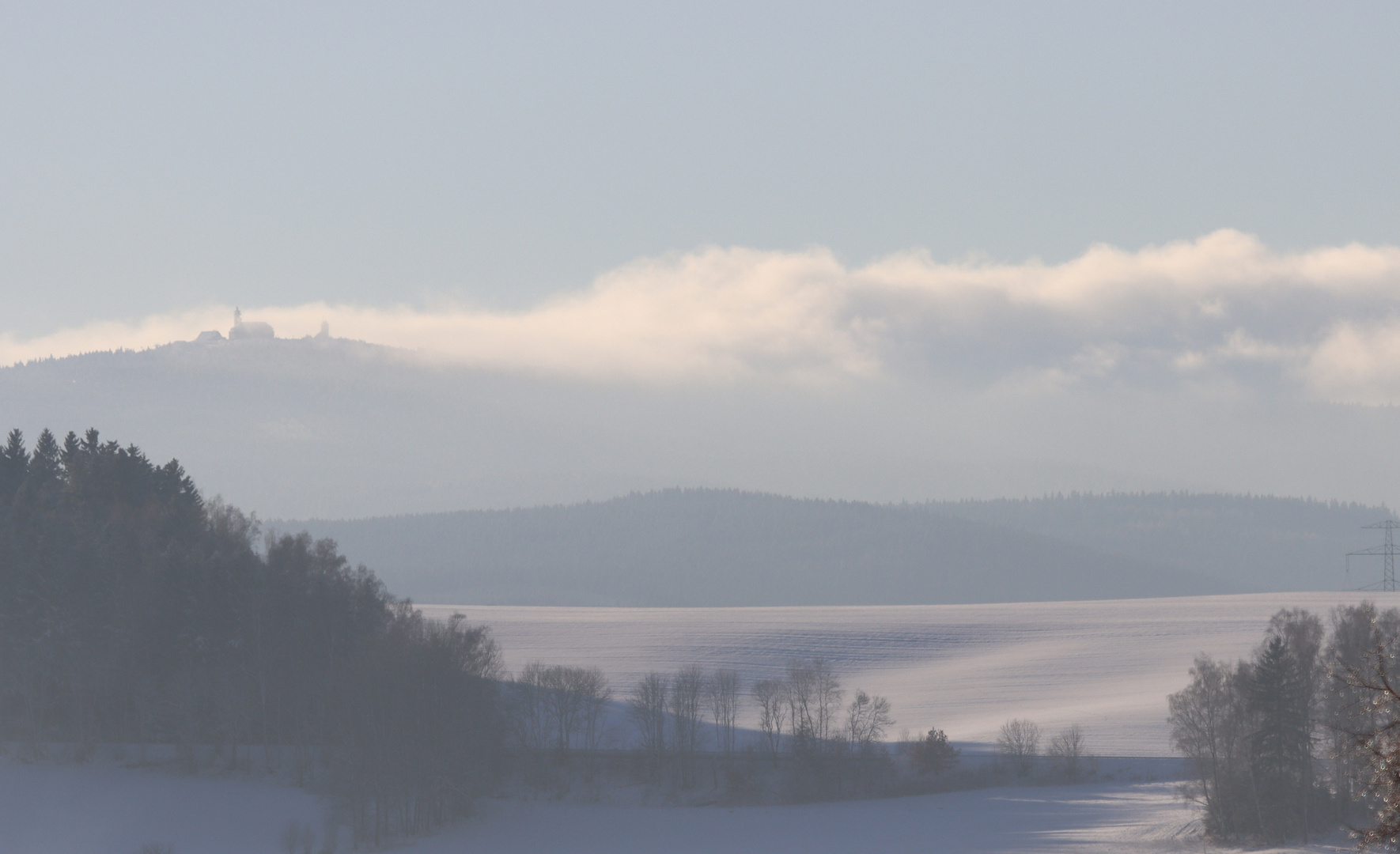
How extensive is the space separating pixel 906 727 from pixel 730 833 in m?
31.7

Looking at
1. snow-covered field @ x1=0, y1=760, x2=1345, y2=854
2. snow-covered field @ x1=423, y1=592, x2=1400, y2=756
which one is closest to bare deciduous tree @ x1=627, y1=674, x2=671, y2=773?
snow-covered field @ x1=0, y1=760, x2=1345, y2=854

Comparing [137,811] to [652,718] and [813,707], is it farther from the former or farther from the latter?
[813,707]

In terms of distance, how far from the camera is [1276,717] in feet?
188

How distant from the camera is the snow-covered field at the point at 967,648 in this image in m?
102

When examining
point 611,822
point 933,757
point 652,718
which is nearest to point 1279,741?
point 933,757

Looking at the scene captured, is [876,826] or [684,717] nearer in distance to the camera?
[876,826]

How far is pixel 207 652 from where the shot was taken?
76.9m

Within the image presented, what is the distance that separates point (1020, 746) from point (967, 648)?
51117 millimetres

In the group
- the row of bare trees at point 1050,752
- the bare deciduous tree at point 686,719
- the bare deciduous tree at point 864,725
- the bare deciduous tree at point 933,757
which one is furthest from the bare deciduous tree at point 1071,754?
the bare deciduous tree at point 686,719

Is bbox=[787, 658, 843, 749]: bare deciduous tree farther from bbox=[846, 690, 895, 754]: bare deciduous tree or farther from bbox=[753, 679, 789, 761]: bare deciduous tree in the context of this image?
bbox=[846, 690, 895, 754]: bare deciduous tree

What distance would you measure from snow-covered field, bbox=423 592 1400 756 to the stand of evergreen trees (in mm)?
36410

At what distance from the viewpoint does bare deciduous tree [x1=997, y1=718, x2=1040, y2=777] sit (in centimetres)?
7856

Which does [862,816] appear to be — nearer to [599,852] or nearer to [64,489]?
[599,852]

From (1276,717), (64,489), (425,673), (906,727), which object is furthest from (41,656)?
(1276,717)
